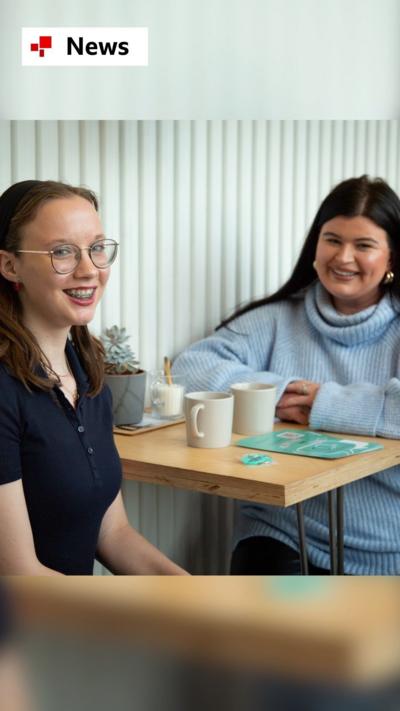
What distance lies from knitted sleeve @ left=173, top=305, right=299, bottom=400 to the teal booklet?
16 centimetres

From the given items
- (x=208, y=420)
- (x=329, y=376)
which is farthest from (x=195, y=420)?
(x=329, y=376)

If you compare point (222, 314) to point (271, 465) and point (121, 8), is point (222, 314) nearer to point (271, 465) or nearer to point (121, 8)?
point (271, 465)

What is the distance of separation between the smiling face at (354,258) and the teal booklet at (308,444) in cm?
29

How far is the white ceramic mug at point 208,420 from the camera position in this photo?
4.63 ft

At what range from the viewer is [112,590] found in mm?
235

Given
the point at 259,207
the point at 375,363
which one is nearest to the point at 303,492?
the point at 375,363

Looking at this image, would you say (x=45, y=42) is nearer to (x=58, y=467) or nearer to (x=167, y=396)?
(x=58, y=467)

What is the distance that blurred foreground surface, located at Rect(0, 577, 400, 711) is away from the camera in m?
0.21

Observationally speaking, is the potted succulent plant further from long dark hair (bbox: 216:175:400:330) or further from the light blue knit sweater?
long dark hair (bbox: 216:175:400:330)

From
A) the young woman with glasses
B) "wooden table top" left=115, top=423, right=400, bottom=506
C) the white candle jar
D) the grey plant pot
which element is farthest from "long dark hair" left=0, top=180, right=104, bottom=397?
the white candle jar

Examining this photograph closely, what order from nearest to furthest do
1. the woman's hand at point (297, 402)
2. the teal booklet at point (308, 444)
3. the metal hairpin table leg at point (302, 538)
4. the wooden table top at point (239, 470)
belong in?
1. the wooden table top at point (239, 470)
2. the teal booklet at point (308, 444)
3. the metal hairpin table leg at point (302, 538)
4. the woman's hand at point (297, 402)

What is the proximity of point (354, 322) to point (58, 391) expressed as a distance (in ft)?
2.46

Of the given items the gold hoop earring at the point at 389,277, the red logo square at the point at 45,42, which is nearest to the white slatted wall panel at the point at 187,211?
the gold hoop earring at the point at 389,277

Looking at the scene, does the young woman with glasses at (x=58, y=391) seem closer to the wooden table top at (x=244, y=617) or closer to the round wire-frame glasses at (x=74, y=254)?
the round wire-frame glasses at (x=74, y=254)
